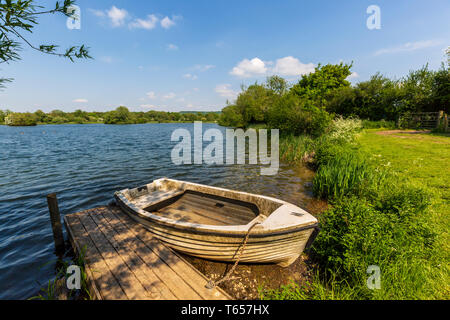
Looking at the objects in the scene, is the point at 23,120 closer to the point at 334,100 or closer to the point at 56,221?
the point at 56,221

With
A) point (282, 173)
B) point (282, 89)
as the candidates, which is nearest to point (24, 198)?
point (282, 173)

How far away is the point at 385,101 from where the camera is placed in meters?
26.5

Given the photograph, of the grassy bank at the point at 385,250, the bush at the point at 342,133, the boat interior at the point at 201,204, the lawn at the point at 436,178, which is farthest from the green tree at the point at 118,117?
the grassy bank at the point at 385,250

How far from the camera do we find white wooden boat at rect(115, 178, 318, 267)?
11.9 feet

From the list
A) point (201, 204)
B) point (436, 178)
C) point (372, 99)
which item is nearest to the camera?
point (201, 204)

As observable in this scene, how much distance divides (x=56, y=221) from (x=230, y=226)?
488 cm

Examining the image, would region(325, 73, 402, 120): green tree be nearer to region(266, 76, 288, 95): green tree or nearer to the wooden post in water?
region(266, 76, 288, 95): green tree

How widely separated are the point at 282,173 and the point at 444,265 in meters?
8.16

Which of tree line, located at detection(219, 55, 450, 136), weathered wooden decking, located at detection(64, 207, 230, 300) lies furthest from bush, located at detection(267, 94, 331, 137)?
weathered wooden decking, located at detection(64, 207, 230, 300)

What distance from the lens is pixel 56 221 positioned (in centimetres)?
480

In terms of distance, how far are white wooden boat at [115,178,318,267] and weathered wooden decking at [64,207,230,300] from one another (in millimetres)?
407

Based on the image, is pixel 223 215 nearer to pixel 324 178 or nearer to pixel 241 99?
pixel 324 178

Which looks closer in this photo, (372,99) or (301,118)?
(301,118)

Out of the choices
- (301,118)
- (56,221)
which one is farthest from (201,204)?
(301,118)
